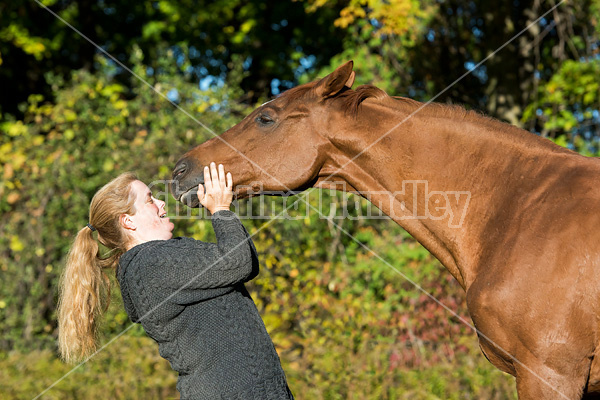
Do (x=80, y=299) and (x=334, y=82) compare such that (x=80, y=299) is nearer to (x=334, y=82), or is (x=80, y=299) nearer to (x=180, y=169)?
(x=180, y=169)

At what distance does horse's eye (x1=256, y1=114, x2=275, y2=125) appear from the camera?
10.6ft

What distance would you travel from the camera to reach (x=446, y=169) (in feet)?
9.57

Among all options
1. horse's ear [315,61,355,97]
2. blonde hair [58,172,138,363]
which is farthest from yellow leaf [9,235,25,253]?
horse's ear [315,61,355,97]

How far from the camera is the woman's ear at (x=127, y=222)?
2.90m

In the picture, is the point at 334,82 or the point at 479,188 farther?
the point at 334,82

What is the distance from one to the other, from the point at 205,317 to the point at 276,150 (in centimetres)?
108

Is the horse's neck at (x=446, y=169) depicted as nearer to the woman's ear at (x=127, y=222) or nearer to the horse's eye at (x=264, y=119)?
the horse's eye at (x=264, y=119)

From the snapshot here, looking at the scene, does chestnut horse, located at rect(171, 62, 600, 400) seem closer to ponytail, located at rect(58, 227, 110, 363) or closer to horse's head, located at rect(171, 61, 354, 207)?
horse's head, located at rect(171, 61, 354, 207)

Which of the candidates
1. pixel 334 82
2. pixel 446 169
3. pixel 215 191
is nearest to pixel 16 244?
pixel 215 191

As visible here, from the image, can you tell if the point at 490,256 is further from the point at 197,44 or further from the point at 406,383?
the point at 197,44

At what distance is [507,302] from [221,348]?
137 cm

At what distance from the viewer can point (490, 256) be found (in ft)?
8.84

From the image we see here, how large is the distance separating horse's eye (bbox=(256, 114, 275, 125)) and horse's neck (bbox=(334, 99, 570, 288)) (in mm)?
440

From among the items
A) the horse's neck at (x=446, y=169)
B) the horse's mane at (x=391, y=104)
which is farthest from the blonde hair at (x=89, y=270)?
the horse's neck at (x=446, y=169)
